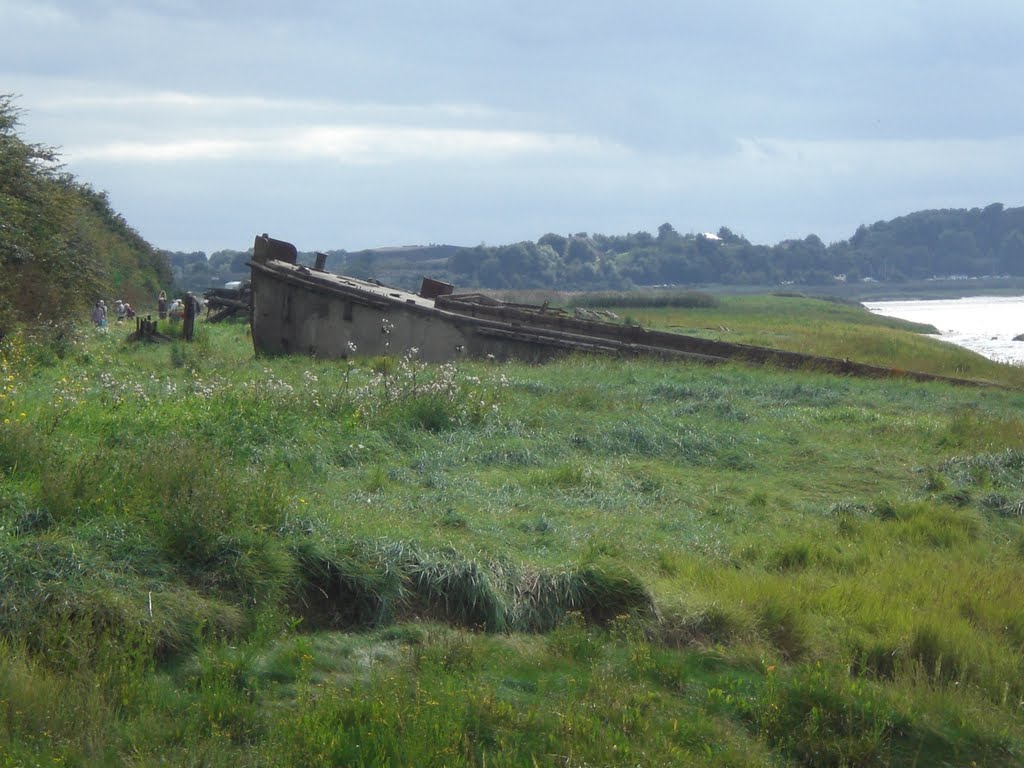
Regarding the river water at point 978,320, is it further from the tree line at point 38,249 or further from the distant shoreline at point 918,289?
the tree line at point 38,249

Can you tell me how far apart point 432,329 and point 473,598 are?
19.5m

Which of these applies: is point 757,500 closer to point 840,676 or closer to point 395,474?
point 395,474

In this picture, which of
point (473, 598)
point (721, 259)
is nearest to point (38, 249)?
point (473, 598)

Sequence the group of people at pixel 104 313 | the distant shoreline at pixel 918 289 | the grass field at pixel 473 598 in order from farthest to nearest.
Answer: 1. the distant shoreline at pixel 918 289
2. the group of people at pixel 104 313
3. the grass field at pixel 473 598

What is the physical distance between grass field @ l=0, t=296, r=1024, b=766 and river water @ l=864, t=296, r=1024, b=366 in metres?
20.8

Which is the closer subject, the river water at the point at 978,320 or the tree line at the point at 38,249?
the tree line at the point at 38,249

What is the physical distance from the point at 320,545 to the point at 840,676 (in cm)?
327

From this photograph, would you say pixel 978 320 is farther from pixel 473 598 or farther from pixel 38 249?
pixel 473 598

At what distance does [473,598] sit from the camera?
7.05m

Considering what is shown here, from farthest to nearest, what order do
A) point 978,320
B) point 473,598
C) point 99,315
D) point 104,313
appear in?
1. point 978,320
2. point 104,313
3. point 99,315
4. point 473,598

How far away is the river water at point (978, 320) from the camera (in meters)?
44.6

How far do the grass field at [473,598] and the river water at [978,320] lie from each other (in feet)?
68.2

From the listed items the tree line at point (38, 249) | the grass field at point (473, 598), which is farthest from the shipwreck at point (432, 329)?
the grass field at point (473, 598)

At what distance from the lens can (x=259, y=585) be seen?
6609 mm
